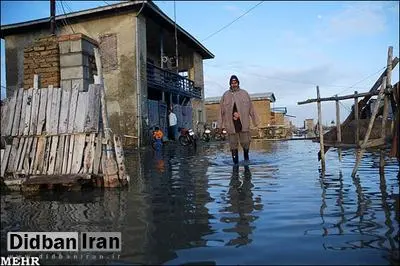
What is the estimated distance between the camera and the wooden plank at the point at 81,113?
555cm

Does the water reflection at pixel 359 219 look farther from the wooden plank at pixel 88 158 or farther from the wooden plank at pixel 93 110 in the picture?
the wooden plank at pixel 93 110

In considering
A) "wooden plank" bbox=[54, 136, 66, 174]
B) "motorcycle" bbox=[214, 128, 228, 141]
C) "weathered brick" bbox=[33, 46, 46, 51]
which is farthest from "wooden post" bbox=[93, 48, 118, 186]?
"motorcycle" bbox=[214, 128, 228, 141]

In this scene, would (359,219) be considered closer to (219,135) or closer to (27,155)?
(27,155)

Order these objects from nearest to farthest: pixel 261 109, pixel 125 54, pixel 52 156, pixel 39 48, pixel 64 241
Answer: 1. pixel 64 241
2. pixel 52 156
3. pixel 39 48
4. pixel 125 54
5. pixel 261 109

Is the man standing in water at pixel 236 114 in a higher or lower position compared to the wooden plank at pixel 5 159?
higher

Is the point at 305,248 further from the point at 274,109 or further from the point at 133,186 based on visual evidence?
the point at 274,109

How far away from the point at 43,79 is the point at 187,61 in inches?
930

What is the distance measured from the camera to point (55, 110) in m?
5.64

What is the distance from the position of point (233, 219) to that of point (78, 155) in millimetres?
2824

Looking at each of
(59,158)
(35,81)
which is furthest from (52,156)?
(35,81)

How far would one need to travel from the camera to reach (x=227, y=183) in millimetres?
5820

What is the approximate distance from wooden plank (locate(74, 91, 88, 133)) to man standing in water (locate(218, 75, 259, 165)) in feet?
12.6

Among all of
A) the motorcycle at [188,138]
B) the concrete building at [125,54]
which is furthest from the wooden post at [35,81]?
the motorcycle at [188,138]

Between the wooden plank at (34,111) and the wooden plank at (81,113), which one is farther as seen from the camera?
the wooden plank at (34,111)
